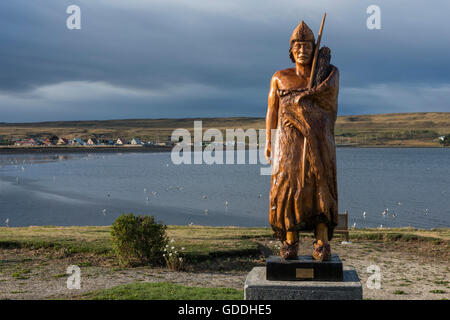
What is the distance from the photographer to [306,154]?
21.5 feet

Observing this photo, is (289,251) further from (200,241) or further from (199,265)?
(200,241)

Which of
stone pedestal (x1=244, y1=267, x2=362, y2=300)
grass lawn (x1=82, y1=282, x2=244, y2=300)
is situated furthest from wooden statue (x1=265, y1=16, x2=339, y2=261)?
grass lawn (x1=82, y1=282, x2=244, y2=300)

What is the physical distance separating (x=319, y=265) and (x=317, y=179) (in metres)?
1.22

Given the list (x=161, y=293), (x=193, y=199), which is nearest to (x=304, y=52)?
(x=161, y=293)

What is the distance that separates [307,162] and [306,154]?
11cm

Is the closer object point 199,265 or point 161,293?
point 161,293

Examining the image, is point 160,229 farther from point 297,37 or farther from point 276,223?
point 297,37

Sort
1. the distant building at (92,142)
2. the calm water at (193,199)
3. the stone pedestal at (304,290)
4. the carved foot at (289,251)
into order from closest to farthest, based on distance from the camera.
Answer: the stone pedestal at (304,290), the carved foot at (289,251), the calm water at (193,199), the distant building at (92,142)

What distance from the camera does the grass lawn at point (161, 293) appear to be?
8.98m

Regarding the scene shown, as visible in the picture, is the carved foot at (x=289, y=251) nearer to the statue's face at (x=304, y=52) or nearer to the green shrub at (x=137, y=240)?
the statue's face at (x=304, y=52)

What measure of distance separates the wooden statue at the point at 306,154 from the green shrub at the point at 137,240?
21.4ft

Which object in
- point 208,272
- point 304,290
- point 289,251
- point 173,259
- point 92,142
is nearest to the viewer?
point 304,290

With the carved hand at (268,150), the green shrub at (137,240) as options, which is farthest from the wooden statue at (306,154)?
the green shrub at (137,240)

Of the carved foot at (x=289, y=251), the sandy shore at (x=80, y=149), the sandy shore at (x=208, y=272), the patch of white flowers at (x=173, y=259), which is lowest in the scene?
the sandy shore at (x=208, y=272)
